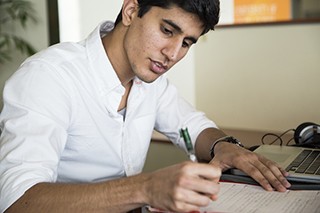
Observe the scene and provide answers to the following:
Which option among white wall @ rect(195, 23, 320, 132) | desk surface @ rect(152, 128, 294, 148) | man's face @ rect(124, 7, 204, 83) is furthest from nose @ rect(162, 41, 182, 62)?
white wall @ rect(195, 23, 320, 132)

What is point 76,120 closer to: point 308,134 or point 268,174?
point 268,174

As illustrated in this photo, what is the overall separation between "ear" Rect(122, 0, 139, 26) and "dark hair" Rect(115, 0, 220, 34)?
0.03m

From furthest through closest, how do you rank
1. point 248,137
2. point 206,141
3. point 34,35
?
point 34,35, point 248,137, point 206,141

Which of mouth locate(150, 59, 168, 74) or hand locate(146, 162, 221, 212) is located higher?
mouth locate(150, 59, 168, 74)

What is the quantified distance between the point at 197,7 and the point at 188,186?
0.55 metres

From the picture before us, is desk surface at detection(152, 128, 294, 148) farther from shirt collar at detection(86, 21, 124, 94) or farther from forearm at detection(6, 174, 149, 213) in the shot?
forearm at detection(6, 174, 149, 213)

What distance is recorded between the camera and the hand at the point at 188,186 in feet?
1.96

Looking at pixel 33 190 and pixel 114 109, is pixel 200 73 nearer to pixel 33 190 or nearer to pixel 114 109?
pixel 114 109

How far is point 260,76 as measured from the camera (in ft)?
7.88

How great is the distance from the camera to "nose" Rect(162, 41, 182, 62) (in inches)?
38.9

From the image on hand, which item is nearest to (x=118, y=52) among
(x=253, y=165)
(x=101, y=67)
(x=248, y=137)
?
(x=101, y=67)

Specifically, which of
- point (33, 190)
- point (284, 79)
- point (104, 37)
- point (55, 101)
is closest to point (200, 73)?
point (284, 79)

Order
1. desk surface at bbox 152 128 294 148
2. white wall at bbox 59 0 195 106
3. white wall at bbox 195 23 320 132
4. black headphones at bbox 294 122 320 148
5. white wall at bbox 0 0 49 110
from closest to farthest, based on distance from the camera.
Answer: black headphones at bbox 294 122 320 148 < desk surface at bbox 152 128 294 148 < white wall at bbox 195 23 320 132 < white wall at bbox 59 0 195 106 < white wall at bbox 0 0 49 110

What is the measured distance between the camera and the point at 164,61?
1.02m
